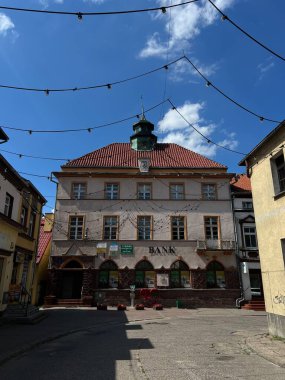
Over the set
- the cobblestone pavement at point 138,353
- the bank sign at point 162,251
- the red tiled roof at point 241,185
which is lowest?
the cobblestone pavement at point 138,353

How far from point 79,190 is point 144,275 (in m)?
9.00

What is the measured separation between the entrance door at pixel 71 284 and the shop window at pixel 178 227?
8.24m

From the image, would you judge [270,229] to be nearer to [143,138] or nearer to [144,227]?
[144,227]

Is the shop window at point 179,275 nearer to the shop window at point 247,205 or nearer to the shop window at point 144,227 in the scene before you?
the shop window at point 144,227

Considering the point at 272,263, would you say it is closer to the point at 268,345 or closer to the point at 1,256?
the point at 268,345

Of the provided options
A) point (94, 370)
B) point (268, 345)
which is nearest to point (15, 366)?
point (94, 370)

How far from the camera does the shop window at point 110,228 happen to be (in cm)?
2612

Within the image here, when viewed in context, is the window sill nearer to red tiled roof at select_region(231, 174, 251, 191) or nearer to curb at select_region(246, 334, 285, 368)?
curb at select_region(246, 334, 285, 368)

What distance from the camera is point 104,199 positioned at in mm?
27000

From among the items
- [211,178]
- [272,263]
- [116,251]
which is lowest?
[272,263]

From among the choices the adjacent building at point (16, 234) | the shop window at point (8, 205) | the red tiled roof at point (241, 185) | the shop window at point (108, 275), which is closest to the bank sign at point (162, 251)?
the shop window at point (108, 275)

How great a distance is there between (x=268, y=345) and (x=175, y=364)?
3.74m

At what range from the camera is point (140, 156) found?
30.7 metres

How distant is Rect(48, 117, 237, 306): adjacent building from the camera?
2495 centimetres
